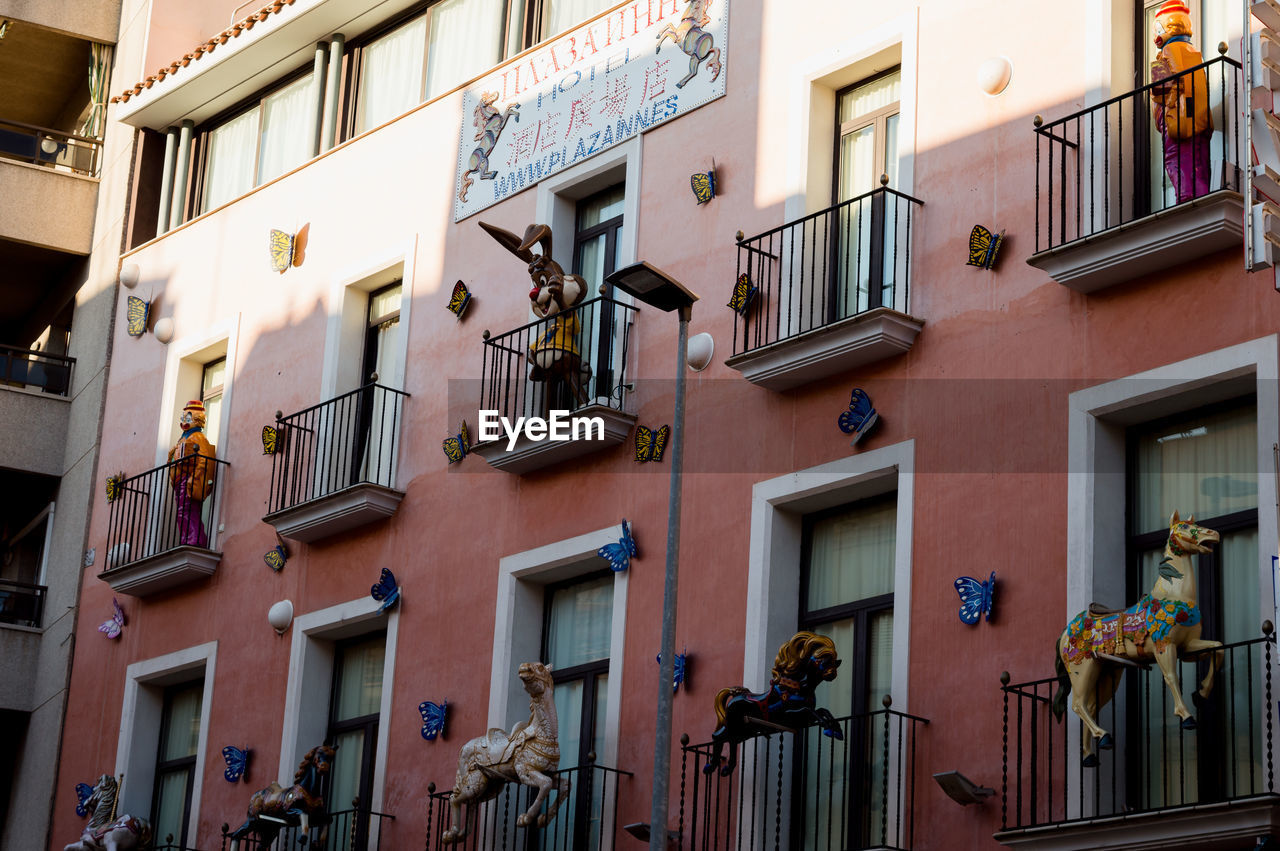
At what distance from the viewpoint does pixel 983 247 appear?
16.1 m

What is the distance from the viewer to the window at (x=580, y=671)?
60.1 ft

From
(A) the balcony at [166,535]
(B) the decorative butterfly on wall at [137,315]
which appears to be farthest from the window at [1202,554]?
(B) the decorative butterfly on wall at [137,315]

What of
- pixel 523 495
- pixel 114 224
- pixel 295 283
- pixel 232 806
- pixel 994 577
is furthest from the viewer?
pixel 114 224

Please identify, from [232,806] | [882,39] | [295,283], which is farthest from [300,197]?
[882,39]

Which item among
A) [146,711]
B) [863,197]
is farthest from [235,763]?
[863,197]

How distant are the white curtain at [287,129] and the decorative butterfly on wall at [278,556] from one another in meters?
4.70

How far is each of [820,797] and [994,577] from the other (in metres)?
2.37

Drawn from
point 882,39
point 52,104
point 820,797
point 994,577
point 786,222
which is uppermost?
point 52,104

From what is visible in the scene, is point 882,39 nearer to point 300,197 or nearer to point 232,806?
point 300,197

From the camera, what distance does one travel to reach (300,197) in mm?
24047

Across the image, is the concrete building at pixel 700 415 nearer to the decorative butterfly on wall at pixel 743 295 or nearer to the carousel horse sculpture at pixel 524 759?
the decorative butterfly on wall at pixel 743 295

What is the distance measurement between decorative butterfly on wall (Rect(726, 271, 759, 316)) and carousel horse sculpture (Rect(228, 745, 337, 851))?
602 centimetres

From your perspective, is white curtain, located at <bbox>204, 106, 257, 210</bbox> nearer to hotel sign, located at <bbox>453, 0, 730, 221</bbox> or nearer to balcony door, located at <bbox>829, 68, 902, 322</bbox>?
hotel sign, located at <bbox>453, 0, 730, 221</bbox>

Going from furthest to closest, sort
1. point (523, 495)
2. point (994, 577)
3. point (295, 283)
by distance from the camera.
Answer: point (295, 283) → point (523, 495) → point (994, 577)
